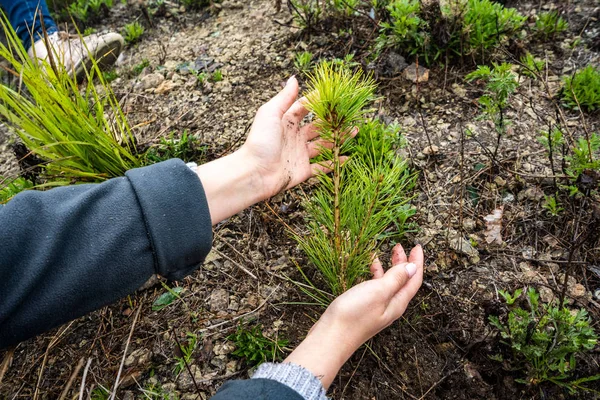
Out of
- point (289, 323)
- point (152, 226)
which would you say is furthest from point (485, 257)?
point (152, 226)

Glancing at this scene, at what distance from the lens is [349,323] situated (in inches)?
59.9

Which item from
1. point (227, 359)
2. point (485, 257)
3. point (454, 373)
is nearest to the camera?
point (454, 373)

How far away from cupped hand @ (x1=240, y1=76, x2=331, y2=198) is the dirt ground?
149mm

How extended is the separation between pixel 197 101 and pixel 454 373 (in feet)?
7.73

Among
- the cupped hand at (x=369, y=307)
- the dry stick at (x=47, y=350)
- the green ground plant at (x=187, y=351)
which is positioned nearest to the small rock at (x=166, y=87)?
the dry stick at (x=47, y=350)

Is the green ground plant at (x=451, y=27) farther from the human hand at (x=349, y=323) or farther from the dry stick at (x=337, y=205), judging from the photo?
the human hand at (x=349, y=323)

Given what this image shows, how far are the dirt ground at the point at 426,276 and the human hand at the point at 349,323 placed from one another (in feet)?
0.84

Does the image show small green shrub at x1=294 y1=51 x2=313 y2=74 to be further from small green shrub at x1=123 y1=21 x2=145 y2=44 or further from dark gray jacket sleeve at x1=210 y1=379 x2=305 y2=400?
dark gray jacket sleeve at x1=210 y1=379 x2=305 y2=400

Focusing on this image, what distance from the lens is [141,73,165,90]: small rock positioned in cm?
312

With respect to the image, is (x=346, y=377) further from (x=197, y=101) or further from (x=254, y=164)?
(x=197, y=101)

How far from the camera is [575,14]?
2.92m

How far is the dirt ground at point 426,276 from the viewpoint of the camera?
1.72 m

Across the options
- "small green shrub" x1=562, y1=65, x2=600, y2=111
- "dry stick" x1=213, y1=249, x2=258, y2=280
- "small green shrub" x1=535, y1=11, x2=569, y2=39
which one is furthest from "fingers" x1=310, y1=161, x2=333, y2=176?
"small green shrub" x1=535, y1=11, x2=569, y2=39

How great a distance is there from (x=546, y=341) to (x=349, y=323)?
76 cm
